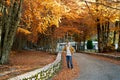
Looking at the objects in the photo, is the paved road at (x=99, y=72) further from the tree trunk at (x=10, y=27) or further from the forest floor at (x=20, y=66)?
the tree trunk at (x=10, y=27)

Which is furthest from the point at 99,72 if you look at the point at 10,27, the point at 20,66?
the point at 10,27

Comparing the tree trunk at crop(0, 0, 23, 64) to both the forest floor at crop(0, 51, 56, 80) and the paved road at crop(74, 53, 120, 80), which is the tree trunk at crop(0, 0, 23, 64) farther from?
the paved road at crop(74, 53, 120, 80)

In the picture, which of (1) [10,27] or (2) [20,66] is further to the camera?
(1) [10,27]

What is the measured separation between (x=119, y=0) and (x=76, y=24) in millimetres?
18170

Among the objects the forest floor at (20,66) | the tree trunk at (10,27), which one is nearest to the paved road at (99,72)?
the forest floor at (20,66)

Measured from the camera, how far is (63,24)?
1569 inches

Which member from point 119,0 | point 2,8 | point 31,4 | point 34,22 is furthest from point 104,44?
point 2,8

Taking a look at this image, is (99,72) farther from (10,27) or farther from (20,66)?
(10,27)

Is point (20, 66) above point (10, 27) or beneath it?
beneath

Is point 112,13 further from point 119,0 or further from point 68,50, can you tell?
point 68,50

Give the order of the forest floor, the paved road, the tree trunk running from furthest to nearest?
the tree trunk → the paved road → the forest floor

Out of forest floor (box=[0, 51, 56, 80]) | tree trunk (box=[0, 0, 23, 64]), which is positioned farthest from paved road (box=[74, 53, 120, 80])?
tree trunk (box=[0, 0, 23, 64])

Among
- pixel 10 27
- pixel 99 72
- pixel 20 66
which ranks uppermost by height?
pixel 10 27

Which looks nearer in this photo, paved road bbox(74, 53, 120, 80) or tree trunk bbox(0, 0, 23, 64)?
paved road bbox(74, 53, 120, 80)
